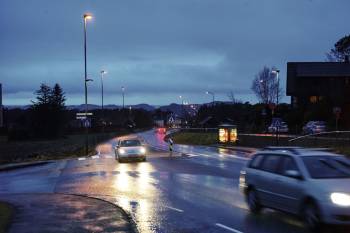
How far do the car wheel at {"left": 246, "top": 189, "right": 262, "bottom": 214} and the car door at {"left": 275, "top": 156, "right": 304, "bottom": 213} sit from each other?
1.15 metres

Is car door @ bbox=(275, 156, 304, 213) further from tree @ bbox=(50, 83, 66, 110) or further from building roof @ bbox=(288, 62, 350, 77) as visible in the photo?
tree @ bbox=(50, 83, 66, 110)

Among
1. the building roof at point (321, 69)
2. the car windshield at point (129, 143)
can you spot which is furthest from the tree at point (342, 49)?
the car windshield at point (129, 143)

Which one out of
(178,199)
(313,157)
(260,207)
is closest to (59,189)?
(178,199)

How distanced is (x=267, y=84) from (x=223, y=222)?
99347mm

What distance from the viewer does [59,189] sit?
Result: 899 inches

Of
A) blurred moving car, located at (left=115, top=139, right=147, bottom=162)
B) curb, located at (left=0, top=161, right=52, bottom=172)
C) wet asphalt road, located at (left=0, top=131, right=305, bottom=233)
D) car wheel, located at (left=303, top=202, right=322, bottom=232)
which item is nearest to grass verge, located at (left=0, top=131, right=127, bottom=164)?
curb, located at (left=0, top=161, right=52, bottom=172)

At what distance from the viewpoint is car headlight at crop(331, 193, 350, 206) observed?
11305 millimetres

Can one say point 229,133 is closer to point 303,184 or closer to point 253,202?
point 253,202

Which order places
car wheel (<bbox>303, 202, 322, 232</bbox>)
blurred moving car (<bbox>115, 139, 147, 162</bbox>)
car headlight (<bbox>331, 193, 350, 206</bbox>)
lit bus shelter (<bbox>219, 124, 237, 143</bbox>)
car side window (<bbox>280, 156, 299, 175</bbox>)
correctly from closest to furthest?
car headlight (<bbox>331, 193, 350, 206</bbox>)
car wheel (<bbox>303, 202, 322, 232</bbox>)
car side window (<bbox>280, 156, 299, 175</bbox>)
blurred moving car (<bbox>115, 139, 147, 162</bbox>)
lit bus shelter (<bbox>219, 124, 237, 143</bbox>)

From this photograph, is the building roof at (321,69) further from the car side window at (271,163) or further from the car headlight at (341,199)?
the car headlight at (341,199)

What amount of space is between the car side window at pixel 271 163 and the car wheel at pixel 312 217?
1.79 meters

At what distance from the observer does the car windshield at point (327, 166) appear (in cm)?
1230

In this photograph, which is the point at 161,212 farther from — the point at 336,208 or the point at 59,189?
the point at 59,189

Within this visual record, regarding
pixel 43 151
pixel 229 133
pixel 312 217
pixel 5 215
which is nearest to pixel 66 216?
pixel 5 215
